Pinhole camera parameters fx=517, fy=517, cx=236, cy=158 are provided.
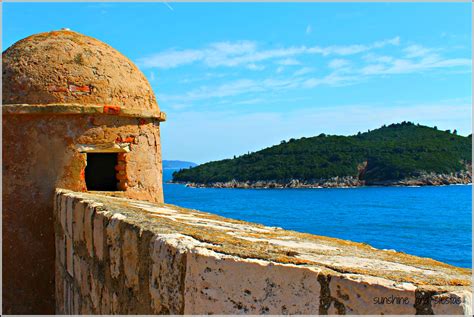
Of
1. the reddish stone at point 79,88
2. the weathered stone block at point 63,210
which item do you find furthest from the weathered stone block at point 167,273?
the reddish stone at point 79,88

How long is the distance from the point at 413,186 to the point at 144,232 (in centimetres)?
9850

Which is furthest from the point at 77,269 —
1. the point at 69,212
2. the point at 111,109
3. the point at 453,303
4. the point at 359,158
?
the point at 359,158

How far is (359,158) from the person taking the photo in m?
97.2

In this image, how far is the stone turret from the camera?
500 cm

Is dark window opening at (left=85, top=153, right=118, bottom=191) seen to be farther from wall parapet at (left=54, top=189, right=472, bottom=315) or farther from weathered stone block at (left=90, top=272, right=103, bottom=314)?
wall parapet at (left=54, top=189, right=472, bottom=315)

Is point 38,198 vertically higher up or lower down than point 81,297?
Answer: higher up

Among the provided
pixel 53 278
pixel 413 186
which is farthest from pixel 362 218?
pixel 53 278

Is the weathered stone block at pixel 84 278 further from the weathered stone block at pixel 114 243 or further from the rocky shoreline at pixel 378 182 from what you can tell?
the rocky shoreline at pixel 378 182

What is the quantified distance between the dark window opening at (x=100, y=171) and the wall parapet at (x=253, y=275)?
356 cm

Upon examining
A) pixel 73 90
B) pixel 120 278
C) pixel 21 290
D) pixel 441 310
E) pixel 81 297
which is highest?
pixel 73 90

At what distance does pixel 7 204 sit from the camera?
5.03 meters

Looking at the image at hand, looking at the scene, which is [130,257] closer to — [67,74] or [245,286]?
[245,286]

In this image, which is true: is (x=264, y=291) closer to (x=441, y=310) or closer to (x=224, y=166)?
(x=441, y=310)

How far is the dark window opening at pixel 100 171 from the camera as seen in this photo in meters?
6.41
